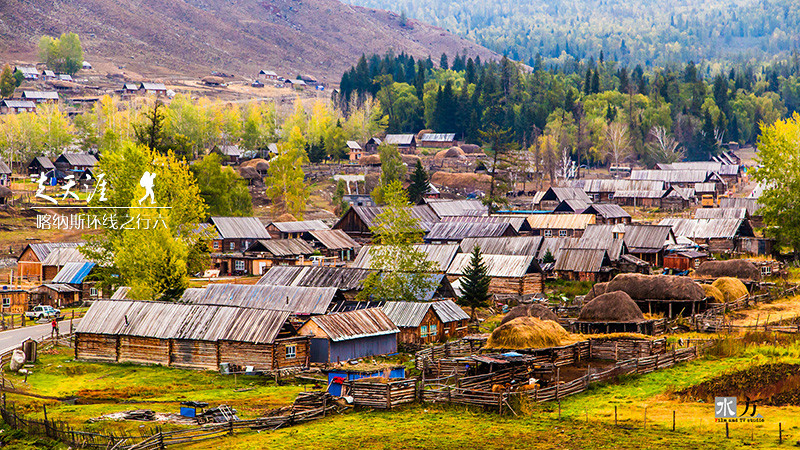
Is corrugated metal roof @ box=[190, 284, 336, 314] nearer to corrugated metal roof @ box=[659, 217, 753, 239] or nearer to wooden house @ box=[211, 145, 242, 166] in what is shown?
corrugated metal roof @ box=[659, 217, 753, 239]

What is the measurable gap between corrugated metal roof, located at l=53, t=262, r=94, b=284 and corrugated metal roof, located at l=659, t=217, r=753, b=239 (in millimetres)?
53735

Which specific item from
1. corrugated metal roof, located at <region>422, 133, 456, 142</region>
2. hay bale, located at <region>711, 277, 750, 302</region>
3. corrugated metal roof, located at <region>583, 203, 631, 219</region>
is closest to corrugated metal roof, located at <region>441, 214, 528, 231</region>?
corrugated metal roof, located at <region>583, 203, 631, 219</region>

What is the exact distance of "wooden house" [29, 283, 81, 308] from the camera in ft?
213

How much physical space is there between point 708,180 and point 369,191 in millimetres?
51008

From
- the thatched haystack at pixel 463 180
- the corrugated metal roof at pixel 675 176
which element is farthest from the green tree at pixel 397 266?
the corrugated metal roof at pixel 675 176

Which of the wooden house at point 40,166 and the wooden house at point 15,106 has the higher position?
the wooden house at point 15,106

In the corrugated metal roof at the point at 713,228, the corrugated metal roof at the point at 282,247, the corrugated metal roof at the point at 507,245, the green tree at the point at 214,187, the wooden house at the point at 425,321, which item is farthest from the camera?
the green tree at the point at 214,187

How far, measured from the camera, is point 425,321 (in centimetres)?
4969

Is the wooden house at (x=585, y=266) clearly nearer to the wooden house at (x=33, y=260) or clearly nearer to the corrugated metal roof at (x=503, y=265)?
the corrugated metal roof at (x=503, y=265)

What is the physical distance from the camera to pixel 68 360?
47719 millimetres

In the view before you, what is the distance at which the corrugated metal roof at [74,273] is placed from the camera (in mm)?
67831

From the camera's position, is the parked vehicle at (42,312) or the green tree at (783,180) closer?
the parked vehicle at (42,312)

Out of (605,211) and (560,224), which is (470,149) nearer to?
(605,211)

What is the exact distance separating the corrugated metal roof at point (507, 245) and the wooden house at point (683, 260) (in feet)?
37.9
